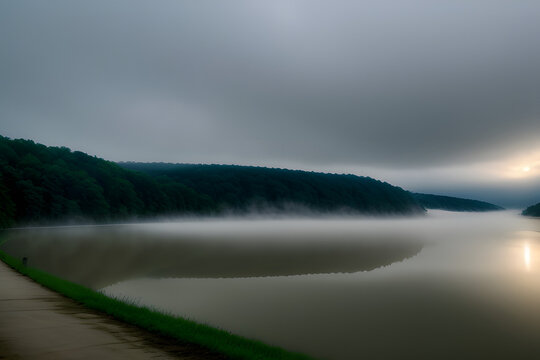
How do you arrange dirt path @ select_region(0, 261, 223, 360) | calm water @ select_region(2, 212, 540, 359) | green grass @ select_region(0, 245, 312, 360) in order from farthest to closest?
calm water @ select_region(2, 212, 540, 359)
green grass @ select_region(0, 245, 312, 360)
dirt path @ select_region(0, 261, 223, 360)

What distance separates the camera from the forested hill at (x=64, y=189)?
275 ft

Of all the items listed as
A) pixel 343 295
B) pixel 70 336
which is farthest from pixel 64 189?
pixel 70 336

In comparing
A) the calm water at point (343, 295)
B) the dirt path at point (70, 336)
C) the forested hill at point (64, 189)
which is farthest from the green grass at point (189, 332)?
the forested hill at point (64, 189)

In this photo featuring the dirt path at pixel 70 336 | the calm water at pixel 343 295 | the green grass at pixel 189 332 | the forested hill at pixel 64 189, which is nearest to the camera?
the dirt path at pixel 70 336

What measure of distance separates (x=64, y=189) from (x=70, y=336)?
102m

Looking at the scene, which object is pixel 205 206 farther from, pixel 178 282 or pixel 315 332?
pixel 315 332

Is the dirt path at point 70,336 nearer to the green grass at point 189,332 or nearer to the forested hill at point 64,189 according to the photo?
the green grass at point 189,332


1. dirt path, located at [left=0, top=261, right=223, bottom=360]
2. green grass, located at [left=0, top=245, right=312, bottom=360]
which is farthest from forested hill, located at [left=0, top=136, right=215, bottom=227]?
dirt path, located at [left=0, top=261, right=223, bottom=360]

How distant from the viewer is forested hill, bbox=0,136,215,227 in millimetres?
83688

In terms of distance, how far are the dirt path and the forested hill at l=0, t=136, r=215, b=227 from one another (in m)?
73.5

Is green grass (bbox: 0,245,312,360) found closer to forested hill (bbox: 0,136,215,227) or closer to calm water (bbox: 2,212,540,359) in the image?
calm water (bbox: 2,212,540,359)

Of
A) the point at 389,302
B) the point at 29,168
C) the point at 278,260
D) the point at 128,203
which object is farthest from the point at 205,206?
the point at 389,302

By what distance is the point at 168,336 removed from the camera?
1091 centimetres

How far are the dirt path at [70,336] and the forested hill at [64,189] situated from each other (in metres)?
73.5
